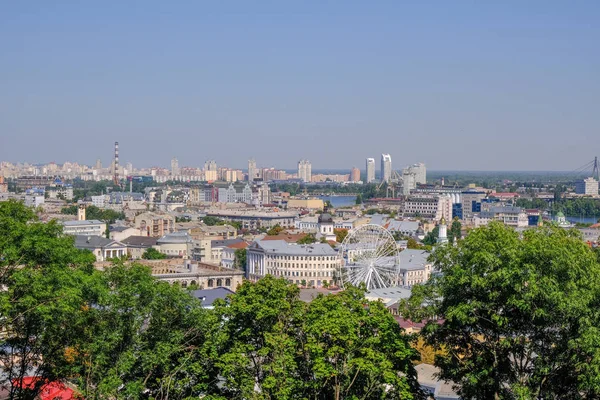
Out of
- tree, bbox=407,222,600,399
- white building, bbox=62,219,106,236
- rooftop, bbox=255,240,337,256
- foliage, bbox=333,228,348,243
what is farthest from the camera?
white building, bbox=62,219,106,236

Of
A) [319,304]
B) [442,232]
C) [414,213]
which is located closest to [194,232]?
[442,232]

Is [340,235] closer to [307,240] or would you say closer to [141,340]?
[307,240]

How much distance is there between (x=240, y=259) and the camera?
2490 inches

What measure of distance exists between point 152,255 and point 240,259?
22.9 feet

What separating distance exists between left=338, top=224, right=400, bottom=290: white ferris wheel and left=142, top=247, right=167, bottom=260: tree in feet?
59.1

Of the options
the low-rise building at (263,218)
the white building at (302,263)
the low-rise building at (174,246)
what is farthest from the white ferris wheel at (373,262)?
the low-rise building at (263,218)

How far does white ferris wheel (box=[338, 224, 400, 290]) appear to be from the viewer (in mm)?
46656

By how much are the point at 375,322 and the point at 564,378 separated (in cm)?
419

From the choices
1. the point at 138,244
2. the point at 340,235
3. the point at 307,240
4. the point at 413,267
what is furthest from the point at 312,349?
the point at 340,235

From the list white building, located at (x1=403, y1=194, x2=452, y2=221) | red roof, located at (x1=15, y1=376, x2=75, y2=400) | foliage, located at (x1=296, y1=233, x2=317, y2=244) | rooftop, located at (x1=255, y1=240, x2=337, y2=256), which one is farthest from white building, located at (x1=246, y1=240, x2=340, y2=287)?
white building, located at (x1=403, y1=194, x2=452, y2=221)

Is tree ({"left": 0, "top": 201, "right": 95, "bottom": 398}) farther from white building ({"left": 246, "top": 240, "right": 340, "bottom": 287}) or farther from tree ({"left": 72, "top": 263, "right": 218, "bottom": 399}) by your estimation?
white building ({"left": 246, "top": 240, "right": 340, "bottom": 287})

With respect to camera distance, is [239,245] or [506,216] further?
[506,216]

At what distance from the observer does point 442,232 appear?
220ft

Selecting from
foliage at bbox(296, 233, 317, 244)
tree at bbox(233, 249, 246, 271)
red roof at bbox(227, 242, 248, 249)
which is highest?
foliage at bbox(296, 233, 317, 244)
